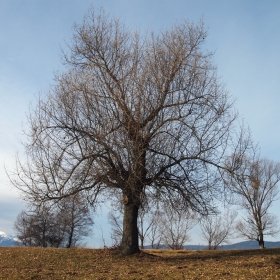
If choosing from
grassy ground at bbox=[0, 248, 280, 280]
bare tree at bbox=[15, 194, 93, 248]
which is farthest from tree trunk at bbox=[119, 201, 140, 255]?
bare tree at bbox=[15, 194, 93, 248]

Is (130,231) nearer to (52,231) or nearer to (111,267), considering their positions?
(111,267)

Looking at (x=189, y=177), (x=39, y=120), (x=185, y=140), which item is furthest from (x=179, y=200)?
(x=39, y=120)

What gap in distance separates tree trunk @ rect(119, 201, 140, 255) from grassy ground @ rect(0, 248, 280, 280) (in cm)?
42

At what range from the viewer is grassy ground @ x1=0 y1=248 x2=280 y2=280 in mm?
9992

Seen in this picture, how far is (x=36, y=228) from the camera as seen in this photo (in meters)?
47.2

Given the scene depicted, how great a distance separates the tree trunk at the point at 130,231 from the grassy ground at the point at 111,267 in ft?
1.38

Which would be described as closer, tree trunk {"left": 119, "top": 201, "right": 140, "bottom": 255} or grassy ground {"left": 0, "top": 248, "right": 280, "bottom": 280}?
grassy ground {"left": 0, "top": 248, "right": 280, "bottom": 280}

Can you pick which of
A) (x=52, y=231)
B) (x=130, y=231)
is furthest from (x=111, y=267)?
(x=52, y=231)

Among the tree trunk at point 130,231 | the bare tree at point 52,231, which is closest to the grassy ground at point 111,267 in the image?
the tree trunk at point 130,231

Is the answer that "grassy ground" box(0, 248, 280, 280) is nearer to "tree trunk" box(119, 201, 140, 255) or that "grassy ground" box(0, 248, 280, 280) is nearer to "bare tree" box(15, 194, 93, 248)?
"tree trunk" box(119, 201, 140, 255)

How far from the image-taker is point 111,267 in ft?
39.7

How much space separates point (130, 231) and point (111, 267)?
303 cm

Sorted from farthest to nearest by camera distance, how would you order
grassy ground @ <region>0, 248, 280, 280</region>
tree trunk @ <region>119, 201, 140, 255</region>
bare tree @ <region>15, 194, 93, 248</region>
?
bare tree @ <region>15, 194, 93, 248</region>, tree trunk @ <region>119, 201, 140, 255</region>, grassy ground @ <region>0, 248, 280, 280</region>

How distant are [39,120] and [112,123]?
10.2 feet
